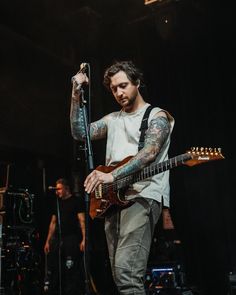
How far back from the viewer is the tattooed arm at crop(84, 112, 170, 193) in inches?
95.1

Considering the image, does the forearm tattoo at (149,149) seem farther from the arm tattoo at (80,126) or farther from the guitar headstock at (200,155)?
the arm tattoo at (80,126)

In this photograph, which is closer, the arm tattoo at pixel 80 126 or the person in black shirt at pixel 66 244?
the arm tattoo at pixel 80 126

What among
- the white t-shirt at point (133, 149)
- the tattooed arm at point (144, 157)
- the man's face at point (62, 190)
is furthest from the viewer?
the man's face at point (62, 190)

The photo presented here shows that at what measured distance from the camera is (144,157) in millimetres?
2502

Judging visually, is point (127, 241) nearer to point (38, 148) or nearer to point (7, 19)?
point (38, 148)

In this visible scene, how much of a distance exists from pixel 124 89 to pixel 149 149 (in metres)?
0.51

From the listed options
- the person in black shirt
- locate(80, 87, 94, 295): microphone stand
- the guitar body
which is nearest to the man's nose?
locate(80, 87, 94, 295): microphone stand

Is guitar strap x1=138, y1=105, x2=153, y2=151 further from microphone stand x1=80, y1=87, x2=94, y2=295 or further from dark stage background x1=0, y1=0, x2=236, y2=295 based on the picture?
dark stage background x1=0, y1=0, x2=236, y2=295

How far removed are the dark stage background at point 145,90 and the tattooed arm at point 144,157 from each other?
10.6 ft

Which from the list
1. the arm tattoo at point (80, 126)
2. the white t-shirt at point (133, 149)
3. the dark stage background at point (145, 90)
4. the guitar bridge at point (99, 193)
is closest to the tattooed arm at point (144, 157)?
the white t-shirt at point (133, 149)

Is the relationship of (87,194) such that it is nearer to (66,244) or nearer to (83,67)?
(83,67)

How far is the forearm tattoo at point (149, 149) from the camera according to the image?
8.21 ft

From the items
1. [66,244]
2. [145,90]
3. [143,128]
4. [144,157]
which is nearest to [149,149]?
[144,157]

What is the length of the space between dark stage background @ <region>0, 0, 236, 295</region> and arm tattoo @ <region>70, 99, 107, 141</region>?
120 inches
